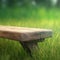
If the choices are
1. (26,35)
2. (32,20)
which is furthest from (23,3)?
(26,35)

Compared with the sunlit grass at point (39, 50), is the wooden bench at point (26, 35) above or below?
above

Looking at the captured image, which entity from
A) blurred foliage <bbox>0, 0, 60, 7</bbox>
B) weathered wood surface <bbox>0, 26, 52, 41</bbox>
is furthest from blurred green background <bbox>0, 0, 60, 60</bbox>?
weathered wood surface <bbox>0, 26, 52, 41</bbox>

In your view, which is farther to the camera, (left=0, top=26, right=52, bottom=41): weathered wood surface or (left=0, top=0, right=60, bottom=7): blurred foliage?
(left=0, top=0, right=60, bottom=7): blurred foliage

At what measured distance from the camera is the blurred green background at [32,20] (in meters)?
2.83

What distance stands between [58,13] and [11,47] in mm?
2378

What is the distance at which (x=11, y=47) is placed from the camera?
122 inches

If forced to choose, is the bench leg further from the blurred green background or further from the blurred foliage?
the blurred foliage

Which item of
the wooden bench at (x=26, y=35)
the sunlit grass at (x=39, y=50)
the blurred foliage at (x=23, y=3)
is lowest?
the sunlit grass at (x=39, y=50)

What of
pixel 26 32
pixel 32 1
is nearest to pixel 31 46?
pixel 26 32

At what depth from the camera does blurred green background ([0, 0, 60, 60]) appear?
2.83 meters

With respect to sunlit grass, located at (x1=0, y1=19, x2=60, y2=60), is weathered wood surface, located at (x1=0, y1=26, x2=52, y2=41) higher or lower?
higher

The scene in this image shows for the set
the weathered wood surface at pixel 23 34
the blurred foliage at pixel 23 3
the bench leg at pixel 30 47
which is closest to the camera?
the weathered wood surface at pixel 23 34

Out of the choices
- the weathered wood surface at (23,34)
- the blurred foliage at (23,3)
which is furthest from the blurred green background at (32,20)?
the weathered wood surface at (23,34)

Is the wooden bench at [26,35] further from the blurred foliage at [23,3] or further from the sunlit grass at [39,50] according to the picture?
the blurred foliage at [23,3]
